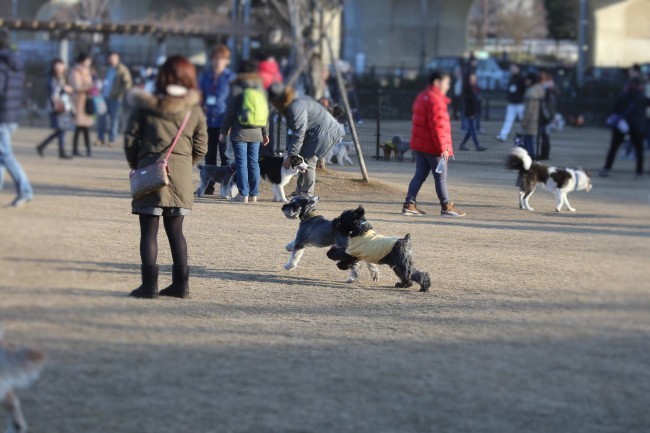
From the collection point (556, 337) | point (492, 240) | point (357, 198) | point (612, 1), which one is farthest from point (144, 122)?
point (612, 1)

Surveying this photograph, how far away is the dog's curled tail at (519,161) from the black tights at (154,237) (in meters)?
7.15

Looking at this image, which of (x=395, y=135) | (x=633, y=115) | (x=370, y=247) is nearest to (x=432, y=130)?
(x=395, y=135)

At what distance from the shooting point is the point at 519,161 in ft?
47.1

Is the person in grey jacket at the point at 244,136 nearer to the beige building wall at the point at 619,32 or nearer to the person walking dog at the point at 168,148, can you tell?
the person walking dog at the point at 168,148

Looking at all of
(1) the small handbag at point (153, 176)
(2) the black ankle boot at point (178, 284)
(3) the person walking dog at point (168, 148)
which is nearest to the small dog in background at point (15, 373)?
(3) the person walking dog at point (168, 148)

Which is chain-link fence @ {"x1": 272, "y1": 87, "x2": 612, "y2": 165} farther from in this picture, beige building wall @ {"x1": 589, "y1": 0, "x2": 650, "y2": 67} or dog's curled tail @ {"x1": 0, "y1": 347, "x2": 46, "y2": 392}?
beige building wall @ {"x1": 589, "y1": 0, "x2": 650, "y2": 67}

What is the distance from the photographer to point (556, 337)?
267 inches

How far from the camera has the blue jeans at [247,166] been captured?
12.4 metres

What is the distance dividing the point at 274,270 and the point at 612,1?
45.1 meters

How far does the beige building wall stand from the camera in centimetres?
5284

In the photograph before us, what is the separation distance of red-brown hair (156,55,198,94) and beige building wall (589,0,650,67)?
1853 inches

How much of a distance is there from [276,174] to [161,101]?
5959 mm

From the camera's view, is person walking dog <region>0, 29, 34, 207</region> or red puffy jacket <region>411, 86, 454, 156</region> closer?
person walking dog <region>0, 29, 34, 207</region>

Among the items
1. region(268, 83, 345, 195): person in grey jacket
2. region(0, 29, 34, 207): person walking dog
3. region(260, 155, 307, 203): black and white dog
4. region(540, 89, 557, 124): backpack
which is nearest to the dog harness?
region(268, 83, 345, 195): person in grey jacket
